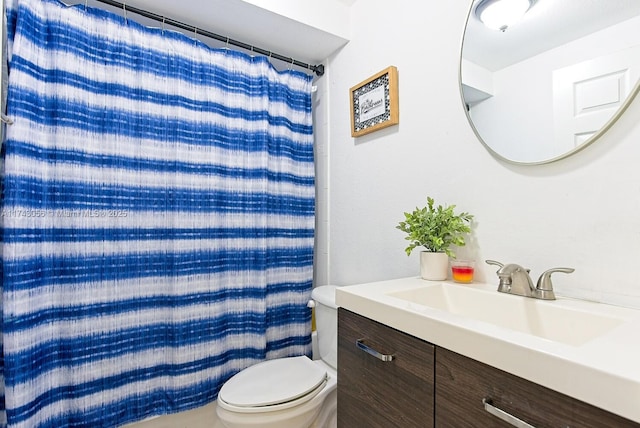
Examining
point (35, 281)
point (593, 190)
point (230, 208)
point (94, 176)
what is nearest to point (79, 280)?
point (35, 281)

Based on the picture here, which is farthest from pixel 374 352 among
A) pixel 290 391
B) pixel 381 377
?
pixel 290 391

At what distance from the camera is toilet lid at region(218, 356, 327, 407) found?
1191mm

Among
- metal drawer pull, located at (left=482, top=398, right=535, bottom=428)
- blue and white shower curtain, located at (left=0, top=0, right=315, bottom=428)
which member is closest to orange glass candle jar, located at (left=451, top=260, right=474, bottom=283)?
metal drawer pull, located at (left=482, top=398, right=535, bottom=428)

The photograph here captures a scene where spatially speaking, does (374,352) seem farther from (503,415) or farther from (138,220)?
(138,220)

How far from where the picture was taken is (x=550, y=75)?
3.03 ft

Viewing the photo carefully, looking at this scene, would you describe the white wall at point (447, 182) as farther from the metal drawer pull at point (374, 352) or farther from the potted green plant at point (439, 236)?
the metal drawer pull at point (374, 352)

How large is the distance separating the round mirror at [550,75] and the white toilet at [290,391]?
1.01m

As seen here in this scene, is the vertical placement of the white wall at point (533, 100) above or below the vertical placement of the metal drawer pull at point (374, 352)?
above

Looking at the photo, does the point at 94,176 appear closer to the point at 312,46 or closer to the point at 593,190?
the point at 312,46

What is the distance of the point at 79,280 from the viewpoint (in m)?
1.32

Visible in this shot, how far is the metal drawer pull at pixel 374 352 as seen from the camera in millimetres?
759

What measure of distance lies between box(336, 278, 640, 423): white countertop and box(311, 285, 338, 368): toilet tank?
70cm

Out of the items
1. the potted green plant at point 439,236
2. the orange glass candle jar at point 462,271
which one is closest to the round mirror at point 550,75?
the potted green plant at point 439,236

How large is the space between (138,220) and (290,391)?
102 centimetres
